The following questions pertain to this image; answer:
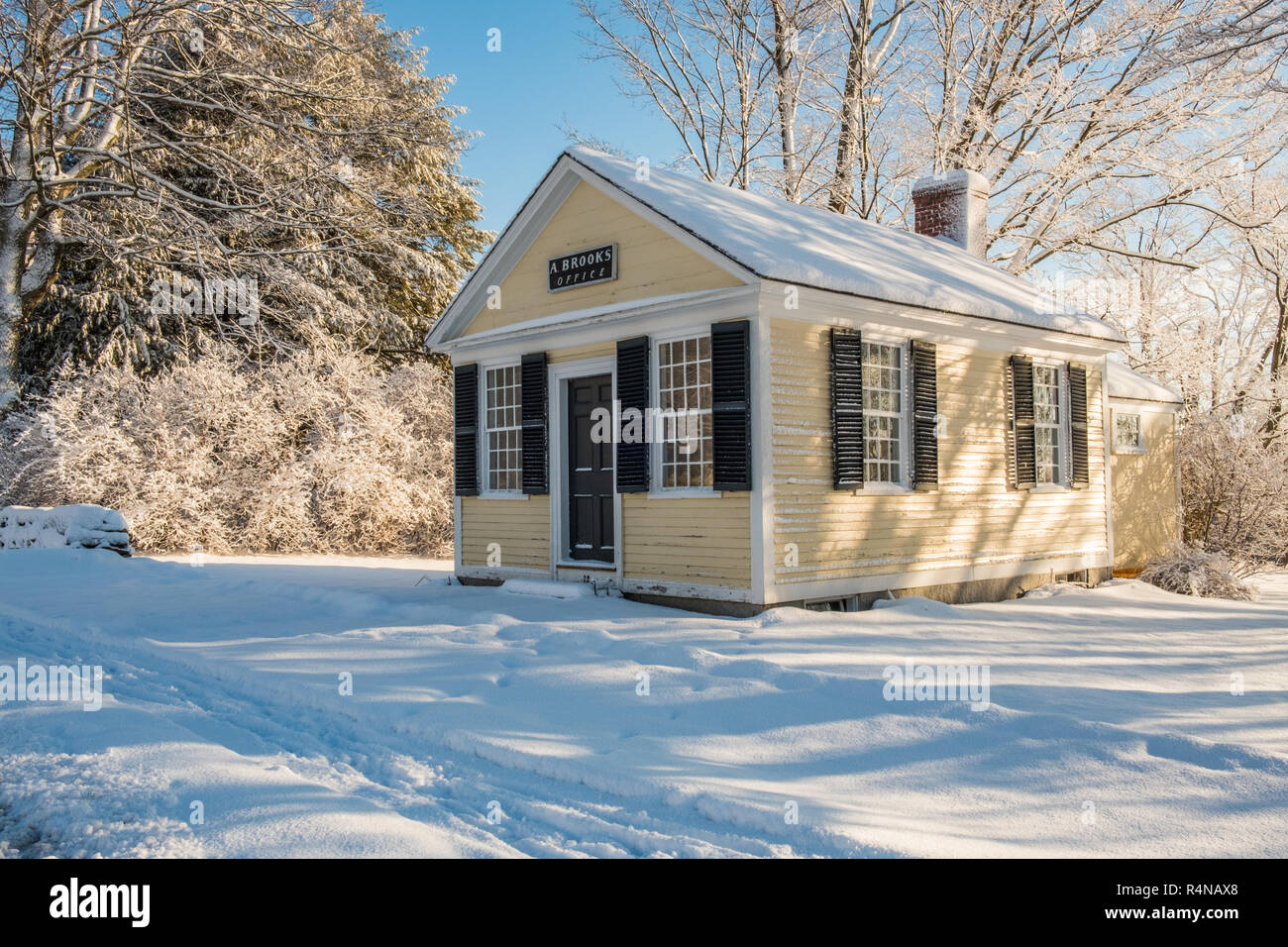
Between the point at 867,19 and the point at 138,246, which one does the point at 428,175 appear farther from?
the point at 867,19

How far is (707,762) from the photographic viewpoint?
5234 mm

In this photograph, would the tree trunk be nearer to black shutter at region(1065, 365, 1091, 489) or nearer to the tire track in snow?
black shutter at region(1065, 365, 1091, 489)

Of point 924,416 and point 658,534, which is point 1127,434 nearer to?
point 924,416

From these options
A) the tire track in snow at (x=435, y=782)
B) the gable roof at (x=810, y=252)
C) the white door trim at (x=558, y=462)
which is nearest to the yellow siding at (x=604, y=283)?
the gable roof at (x=810, y=252)

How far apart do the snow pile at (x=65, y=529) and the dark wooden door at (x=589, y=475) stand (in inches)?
300

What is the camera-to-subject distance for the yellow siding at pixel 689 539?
31.0 feet

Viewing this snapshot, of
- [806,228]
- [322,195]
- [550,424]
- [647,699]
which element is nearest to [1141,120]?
[806,228]

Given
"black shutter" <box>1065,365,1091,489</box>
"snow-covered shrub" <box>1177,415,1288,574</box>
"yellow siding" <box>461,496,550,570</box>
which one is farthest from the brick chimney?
"yellow siding" <box>461,496,550,570</box>

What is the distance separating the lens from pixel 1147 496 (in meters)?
15.7

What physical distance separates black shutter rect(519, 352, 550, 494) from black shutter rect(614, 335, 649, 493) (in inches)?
53.9

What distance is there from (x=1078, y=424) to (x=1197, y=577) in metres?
2.90

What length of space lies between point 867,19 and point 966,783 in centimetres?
2297

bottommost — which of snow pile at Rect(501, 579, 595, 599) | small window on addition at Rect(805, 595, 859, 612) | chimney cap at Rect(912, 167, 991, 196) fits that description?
small window on addition at Rect(805, 595, 859, 612)

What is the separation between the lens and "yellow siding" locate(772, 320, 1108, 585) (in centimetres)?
961
